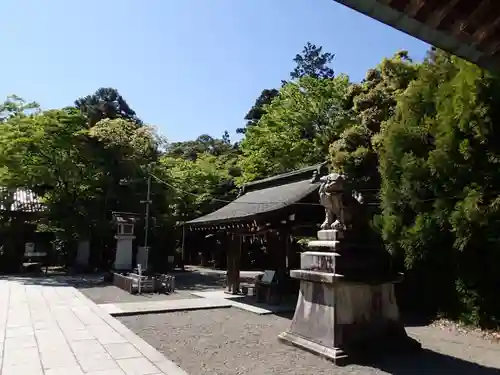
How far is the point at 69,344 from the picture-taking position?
624 cm

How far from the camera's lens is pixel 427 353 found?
6.31 metres

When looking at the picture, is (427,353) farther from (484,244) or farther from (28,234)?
(28,234)

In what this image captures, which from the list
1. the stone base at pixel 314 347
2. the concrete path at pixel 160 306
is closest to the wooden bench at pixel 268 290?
the concrete path at pixel 160 306

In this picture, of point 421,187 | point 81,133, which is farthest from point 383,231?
point 81,133

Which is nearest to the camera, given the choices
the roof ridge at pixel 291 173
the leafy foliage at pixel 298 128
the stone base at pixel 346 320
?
the stone base at pixel 346 320

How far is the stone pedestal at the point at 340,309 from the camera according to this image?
19.4ft

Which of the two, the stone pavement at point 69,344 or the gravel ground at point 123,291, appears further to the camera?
the gravel ground at point 123,291

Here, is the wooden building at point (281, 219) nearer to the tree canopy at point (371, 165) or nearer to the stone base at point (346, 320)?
the tree canopy at point (371, 165)

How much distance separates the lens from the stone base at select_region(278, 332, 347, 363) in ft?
18.6

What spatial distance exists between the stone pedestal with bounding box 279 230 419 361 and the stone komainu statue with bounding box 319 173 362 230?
11.0 inches

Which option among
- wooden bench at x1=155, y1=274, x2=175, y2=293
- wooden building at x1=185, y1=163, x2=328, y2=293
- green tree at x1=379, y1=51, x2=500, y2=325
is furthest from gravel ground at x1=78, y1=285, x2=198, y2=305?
green tree at x1=379, y1=51, x2=500, y2=325

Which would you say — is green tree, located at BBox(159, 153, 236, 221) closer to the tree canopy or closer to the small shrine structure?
the tree canopy

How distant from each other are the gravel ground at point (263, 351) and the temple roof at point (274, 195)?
2.83 metres

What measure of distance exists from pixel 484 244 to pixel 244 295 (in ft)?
24.4
